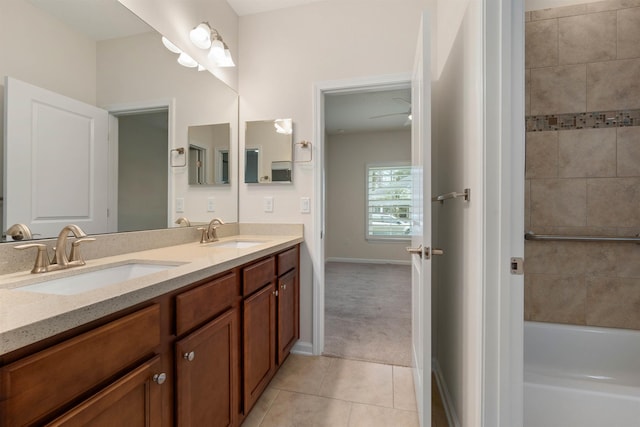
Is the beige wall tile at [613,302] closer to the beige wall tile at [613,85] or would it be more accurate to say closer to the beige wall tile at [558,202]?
the beige wall tile at [558,202]

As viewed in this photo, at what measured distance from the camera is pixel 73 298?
26.7 inches

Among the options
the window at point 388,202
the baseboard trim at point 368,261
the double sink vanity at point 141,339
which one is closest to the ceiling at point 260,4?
the double sink vanity at point 141,339

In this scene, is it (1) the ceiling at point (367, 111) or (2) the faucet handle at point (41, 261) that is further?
(1) the ceiling at point (367, 111)

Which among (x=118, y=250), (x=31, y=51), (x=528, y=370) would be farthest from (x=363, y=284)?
(x=31, y=51)

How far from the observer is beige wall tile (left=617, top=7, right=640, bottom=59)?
62.1 inches

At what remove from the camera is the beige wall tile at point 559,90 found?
167cm

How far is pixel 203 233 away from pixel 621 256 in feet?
8.48

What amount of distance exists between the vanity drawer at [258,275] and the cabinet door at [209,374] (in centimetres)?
14

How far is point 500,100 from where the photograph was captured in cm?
92

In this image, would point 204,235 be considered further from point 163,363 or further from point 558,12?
point 558,12

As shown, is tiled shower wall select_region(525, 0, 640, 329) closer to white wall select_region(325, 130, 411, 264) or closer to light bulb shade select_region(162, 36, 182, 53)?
light bulb shade select_region(162, 36, 182, 53)

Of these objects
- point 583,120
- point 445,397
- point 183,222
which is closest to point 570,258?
point 583,120

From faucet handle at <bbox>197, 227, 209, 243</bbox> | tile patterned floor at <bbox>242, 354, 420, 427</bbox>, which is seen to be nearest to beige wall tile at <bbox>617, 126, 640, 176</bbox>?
tile patterned floor at <bbox>242, 354, 420, 427</bbox>

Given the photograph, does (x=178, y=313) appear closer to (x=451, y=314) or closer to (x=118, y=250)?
(x=118, y=250)
